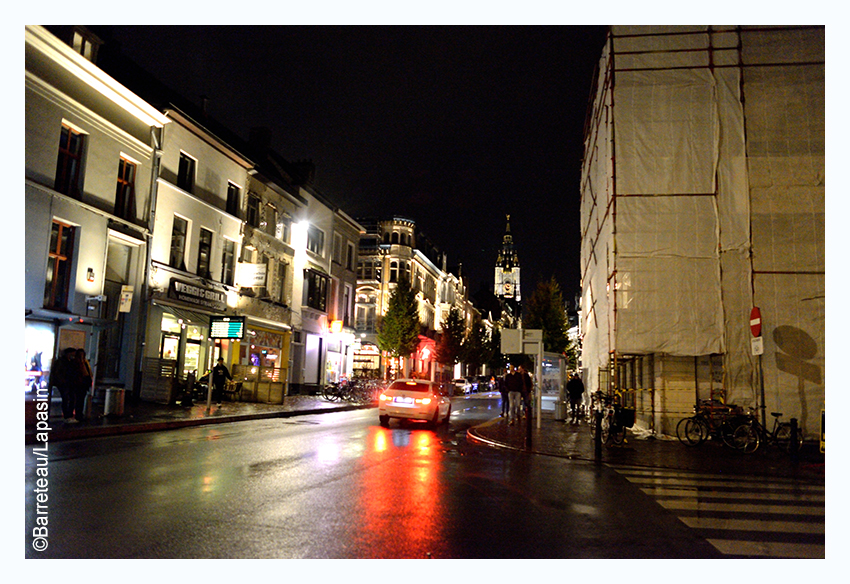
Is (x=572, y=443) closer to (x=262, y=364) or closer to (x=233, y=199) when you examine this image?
(x=262, y=364)

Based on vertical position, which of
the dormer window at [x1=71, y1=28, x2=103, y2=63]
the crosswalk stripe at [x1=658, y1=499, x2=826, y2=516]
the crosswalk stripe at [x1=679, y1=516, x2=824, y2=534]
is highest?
the dormer window at [x1=71, y1=28, x2=103, y2=63]

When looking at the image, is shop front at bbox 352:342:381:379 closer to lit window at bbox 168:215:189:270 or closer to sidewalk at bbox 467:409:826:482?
lit window at bbox 168:215:189:270

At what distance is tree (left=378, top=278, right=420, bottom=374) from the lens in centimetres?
5169

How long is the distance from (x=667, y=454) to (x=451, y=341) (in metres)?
55.2

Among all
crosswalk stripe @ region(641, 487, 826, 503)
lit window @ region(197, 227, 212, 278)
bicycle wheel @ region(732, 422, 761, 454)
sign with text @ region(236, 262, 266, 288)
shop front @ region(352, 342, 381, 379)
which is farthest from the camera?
shop front @ region(352, 342, 381, 379)

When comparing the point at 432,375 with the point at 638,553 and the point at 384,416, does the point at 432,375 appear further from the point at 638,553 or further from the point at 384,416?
the point at 638,553

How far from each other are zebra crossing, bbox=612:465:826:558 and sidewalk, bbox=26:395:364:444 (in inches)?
421

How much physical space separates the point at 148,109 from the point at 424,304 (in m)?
48.1

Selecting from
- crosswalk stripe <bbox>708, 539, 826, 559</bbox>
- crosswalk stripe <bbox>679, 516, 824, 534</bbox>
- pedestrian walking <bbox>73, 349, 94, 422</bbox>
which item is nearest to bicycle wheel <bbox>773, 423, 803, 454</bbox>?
crosswalk stripe <bbox>679, 516, 824, 534</bbox>

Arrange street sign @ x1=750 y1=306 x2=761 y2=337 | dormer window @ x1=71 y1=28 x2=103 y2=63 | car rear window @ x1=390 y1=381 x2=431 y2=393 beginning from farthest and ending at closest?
dormer window @ x1=71 y1=28 x2=103 y2=63 < car rear window @ x1=390 y1=381 x2=431 y2=393 < street sign @ x1=750 y1=306 x2=761 y2=337

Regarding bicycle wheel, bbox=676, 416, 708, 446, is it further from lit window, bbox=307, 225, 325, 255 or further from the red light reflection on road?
lit window, bbox=307, 225, 325, 255

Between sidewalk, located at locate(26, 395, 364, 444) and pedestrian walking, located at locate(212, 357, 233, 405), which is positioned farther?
pedestrian walking, located at locate(212, 357, 233, 405)

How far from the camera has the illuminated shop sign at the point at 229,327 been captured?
21781 millimetres

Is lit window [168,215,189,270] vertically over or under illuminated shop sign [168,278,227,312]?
over
